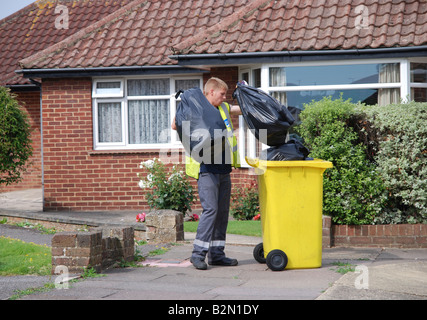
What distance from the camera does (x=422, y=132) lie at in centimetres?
841

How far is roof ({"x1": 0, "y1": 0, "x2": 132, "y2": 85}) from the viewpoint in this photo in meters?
16.3

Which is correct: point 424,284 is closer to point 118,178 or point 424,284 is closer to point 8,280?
point 8,280

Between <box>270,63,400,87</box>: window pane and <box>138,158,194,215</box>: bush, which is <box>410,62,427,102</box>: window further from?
<box>138,158,194,215</box>: bush

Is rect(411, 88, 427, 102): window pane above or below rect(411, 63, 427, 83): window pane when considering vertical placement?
below

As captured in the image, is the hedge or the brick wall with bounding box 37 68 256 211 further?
the brick wall with bounding box 37 68 256 211

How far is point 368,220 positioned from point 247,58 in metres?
4.30

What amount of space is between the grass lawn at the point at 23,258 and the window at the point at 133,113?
5181 millimetres

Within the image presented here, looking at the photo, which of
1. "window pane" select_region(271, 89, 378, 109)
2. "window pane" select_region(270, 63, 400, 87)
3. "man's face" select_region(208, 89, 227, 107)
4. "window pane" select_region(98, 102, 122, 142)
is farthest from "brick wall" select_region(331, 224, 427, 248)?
"window pane" select_region(98, 102, 122, 142)

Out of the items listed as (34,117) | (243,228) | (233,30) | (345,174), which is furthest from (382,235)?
(34,117)

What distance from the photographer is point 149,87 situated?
532 inches

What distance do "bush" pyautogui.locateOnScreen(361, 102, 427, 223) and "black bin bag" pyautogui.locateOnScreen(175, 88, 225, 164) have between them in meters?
2.76

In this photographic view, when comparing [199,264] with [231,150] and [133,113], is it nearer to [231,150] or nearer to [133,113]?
[231,150]

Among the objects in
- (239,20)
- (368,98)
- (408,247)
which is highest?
(239,20)

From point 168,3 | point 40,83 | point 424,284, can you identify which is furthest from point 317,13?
point 424,284
